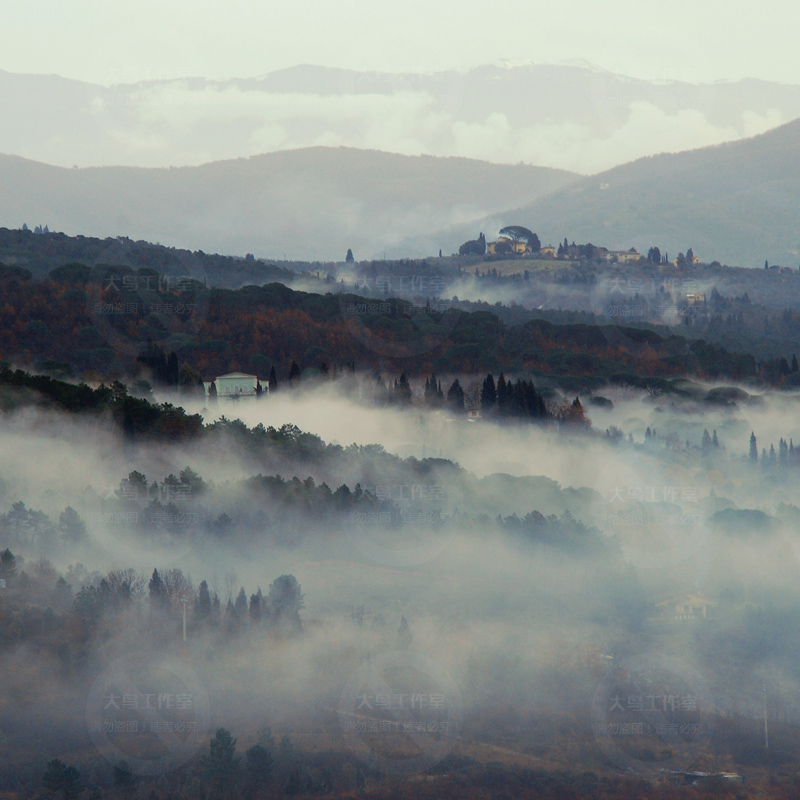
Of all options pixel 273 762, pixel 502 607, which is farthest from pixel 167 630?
pixel 502 607

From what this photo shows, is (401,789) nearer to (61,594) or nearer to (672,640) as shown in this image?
(61,594)

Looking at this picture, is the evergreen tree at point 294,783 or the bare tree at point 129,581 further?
the bare tree at point 129,581
